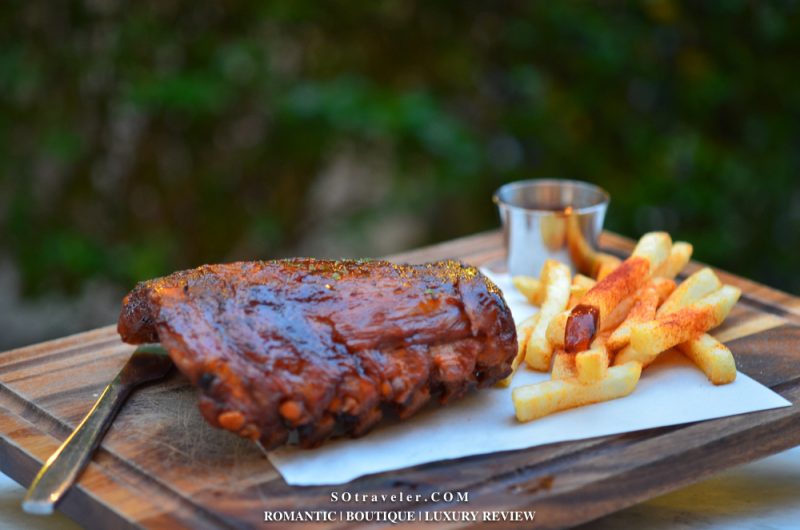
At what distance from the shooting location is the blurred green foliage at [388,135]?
6566 mm

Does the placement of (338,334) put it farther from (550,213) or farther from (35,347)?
(550,213)

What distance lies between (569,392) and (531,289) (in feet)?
2.76

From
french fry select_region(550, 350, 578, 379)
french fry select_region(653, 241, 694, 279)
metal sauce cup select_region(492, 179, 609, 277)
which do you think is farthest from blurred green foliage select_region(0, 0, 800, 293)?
french fry select_region(550, 350, 578, 379)

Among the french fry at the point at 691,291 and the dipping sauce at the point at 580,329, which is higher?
the dipping sauce at the point at 580,329

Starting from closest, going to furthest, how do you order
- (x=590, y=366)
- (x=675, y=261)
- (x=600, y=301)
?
(x=590, y=366)
(x=600, y=301)
(x=675, y=261)

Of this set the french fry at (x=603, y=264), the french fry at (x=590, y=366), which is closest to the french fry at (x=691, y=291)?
Answer: the french fry at (x=603, y=264)

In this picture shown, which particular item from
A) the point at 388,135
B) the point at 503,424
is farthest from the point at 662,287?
the point at 388,135

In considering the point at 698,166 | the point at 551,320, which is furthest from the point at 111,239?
the point at 551,320

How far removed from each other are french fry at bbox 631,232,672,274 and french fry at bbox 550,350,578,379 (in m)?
0.79

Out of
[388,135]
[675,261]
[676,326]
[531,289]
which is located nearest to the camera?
[676,326]

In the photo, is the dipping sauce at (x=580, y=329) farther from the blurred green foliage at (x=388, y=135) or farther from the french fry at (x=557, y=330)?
the blurred green foliage at (x=388, y=135)

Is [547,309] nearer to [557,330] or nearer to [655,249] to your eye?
[557,330]

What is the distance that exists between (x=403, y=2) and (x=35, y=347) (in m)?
4.31

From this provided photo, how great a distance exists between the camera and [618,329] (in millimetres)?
3348
